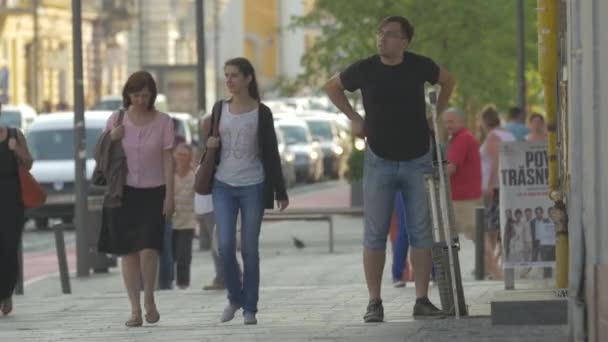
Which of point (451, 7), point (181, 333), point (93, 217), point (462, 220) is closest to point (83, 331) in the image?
point (181, 333)

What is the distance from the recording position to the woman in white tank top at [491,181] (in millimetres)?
20062

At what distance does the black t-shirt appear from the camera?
12.2 m

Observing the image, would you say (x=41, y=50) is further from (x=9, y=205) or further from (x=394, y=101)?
(x=394, y=101)

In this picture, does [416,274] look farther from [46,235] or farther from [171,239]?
[46,235]

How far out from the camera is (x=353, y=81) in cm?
1225

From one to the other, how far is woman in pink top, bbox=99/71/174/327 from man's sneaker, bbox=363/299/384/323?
1.49 metres

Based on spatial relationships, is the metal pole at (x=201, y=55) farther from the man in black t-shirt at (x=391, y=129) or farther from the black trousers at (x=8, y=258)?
the man in black t-shirt at (x=391, y=129)

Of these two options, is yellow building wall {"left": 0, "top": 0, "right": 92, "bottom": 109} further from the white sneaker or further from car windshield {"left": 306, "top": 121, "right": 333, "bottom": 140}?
the white sneaker

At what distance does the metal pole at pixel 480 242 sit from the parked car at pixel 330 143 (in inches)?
1406

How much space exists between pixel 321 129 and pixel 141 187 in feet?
151

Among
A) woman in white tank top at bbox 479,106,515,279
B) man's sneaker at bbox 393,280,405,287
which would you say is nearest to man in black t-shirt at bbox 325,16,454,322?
man's sneaker at bbox 393,280,405,287

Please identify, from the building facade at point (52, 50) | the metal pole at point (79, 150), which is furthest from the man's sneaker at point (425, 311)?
the building facade at point (52, 50)

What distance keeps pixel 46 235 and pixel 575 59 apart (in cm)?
2426

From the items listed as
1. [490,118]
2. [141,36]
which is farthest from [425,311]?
[141,36]
